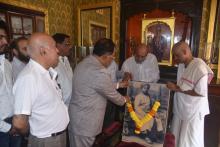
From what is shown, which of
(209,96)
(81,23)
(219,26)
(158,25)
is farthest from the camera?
(81,23)

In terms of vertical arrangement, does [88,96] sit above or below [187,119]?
above

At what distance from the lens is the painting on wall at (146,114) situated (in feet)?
7.00

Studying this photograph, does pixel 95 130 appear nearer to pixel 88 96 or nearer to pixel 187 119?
pixel 88 96

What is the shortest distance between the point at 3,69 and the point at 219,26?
3.09 metres

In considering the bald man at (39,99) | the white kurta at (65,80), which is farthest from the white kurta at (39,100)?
the white kurta at (65,80)

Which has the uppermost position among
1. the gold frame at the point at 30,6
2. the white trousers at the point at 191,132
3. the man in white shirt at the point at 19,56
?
the gold frame at the point at 30,6

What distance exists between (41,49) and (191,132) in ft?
6.62

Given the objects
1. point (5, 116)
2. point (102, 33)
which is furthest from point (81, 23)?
point (5, 116)

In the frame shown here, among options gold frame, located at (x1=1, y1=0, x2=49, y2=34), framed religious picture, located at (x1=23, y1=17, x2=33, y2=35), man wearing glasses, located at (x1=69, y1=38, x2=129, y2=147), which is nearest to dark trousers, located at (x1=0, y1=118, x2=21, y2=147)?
man wearing glasses, located at (x1=69, y1=38, x2=129, y2=147)

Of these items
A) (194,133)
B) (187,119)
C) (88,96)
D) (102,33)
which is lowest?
(194,133)

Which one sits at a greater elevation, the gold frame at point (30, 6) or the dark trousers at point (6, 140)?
the gold frame at point (30, 6)

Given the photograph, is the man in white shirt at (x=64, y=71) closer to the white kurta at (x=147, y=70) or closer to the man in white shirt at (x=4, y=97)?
the man in white shirt at (x=4, y=97)

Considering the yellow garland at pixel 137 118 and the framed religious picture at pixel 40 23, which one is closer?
the yellow garland at pixel 137 118

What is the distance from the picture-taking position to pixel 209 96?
9.29ft
